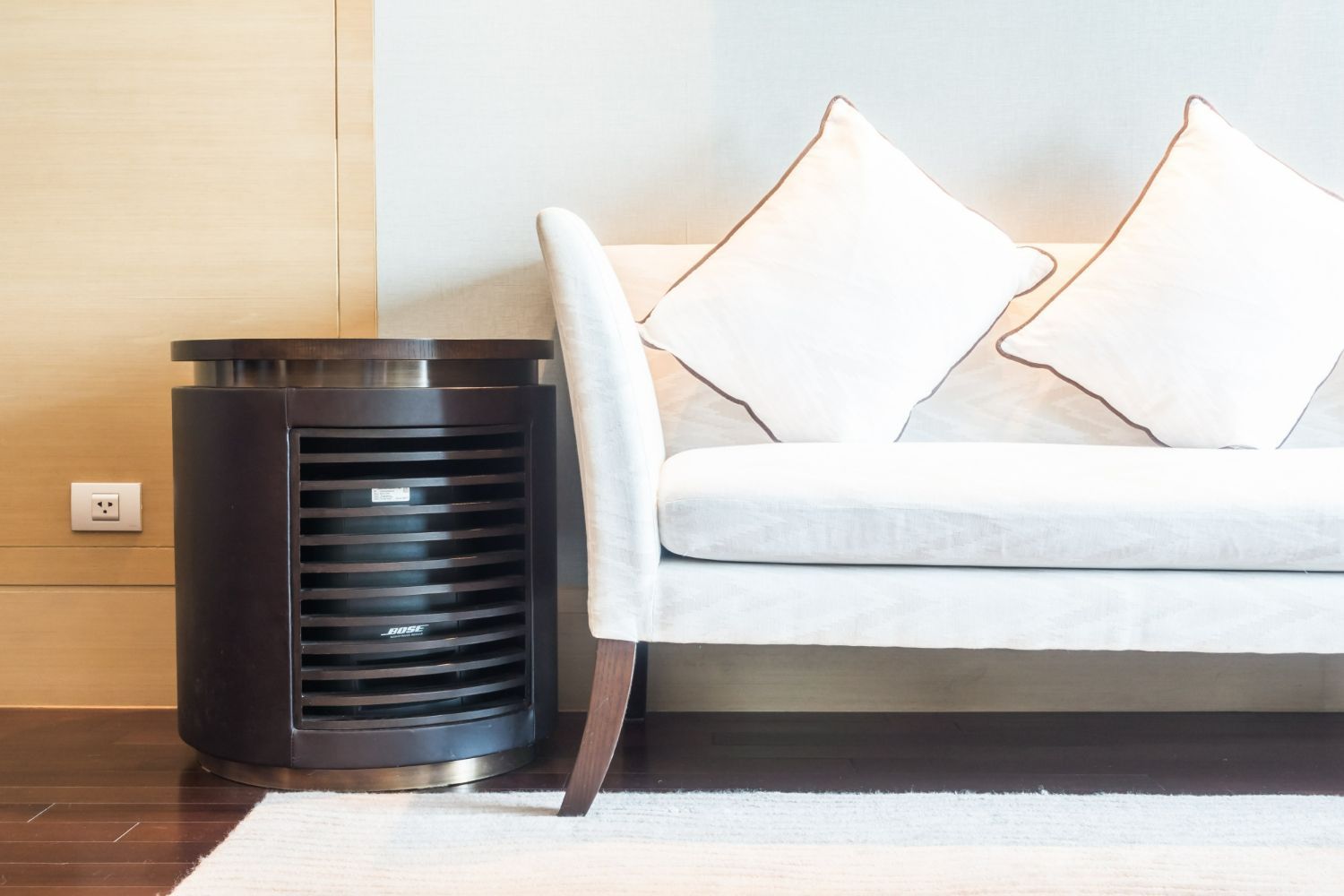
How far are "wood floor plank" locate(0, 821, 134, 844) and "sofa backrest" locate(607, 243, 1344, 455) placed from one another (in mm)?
989

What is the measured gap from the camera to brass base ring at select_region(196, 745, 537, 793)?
1.47 m

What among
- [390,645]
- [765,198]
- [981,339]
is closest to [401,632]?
[390,645]

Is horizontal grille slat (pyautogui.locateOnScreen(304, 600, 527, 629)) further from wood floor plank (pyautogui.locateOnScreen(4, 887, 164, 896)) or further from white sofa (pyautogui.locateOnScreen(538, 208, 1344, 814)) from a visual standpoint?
wood floor plank (pyautogui.locateOnScreen(4, 887, 164, 896))

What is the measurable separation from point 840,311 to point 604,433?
0.59 metres

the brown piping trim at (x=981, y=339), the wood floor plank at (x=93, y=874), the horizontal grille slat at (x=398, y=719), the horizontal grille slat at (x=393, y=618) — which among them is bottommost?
the wood floor plank at (x=93, y=874)

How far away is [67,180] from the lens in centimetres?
189

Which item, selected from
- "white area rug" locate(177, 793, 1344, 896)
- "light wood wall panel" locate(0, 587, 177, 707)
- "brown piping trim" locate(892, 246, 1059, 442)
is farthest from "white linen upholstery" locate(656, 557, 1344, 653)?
Answer: "light wood wall panel" locate(0, 587, 177, 707)

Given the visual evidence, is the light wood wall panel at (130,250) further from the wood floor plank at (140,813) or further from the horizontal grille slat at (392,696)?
the horizontal grille slat at (392,696)

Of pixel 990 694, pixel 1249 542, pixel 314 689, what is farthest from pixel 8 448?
pixel 1249 542

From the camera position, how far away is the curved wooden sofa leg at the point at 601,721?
1341 millimetres

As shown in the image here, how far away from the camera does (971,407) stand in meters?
1.83

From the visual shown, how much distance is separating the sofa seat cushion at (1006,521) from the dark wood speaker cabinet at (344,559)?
1.15ft

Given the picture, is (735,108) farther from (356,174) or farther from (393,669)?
(393,669)

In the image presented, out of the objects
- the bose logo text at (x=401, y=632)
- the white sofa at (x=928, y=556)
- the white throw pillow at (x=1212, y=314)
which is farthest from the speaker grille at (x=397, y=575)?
the white throw pillow at (x=1212, y=314)
